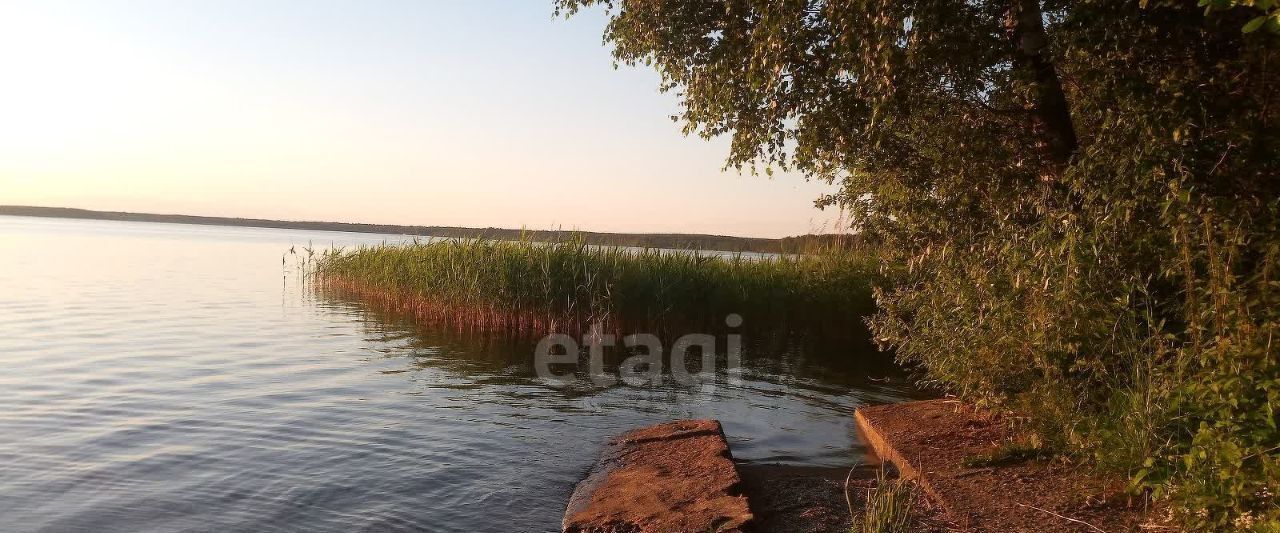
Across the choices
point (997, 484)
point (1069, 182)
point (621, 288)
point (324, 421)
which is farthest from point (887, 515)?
point (621, 288)

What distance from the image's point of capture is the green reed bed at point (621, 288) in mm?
17031

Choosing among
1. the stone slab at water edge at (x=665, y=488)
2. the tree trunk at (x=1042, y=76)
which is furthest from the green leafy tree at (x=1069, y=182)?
the stone slab at water edge at (x=665, y=488)

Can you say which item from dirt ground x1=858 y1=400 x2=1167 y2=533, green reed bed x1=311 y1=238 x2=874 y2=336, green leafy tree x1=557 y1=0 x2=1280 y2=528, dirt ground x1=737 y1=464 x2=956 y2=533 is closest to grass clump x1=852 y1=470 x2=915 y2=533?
dirt ground x1=737 y1=464 x2=956 y2=533

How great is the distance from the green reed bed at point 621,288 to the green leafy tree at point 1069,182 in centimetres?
851

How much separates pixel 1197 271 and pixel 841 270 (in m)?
14.1

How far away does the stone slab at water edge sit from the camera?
5581mm

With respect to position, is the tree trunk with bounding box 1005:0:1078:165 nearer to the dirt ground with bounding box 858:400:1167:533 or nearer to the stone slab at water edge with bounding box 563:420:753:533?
the dirt ground with bounding box 858:400:1167:533

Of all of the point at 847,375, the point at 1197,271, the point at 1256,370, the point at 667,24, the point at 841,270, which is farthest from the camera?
the point at 841,270

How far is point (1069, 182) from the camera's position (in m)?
6.15

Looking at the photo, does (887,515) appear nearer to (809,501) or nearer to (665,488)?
(809,501)

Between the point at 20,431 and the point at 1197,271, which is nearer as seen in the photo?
the point at 1197,271

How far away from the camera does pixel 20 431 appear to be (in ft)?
29.1

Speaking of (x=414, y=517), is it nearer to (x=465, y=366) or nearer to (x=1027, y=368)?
(x=1027, y=368)

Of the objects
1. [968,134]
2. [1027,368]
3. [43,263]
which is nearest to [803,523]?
[1027,368]
